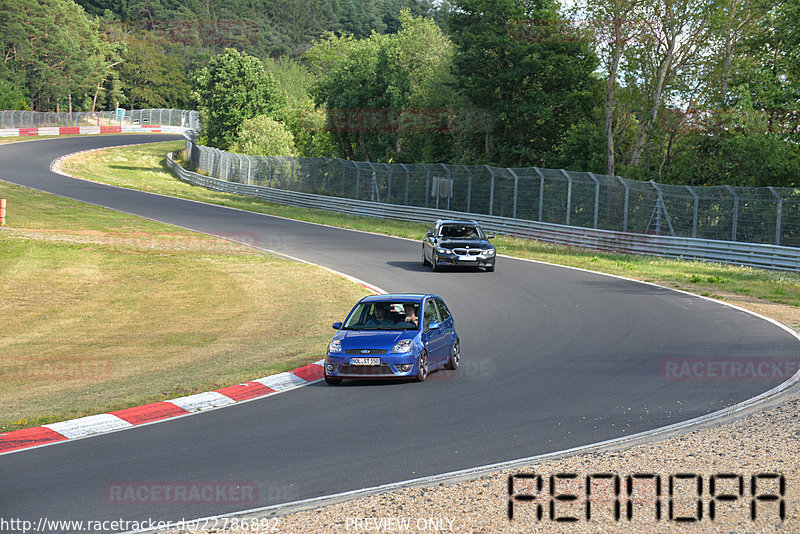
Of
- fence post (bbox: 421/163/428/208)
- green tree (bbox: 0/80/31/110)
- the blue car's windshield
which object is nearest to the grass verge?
the blue car's windshield

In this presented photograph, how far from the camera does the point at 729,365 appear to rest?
549 inches

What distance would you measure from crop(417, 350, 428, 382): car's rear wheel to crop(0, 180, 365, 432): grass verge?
2.48 m

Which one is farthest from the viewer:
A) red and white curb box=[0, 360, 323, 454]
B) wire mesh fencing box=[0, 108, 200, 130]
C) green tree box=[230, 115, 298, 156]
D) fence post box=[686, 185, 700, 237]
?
wire mesh fencing box=[0, 108, 200, 130]

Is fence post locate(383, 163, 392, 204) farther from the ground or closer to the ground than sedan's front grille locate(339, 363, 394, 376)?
farther from the ground

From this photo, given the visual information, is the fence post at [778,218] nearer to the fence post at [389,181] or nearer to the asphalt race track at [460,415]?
the asphalt race track at [460,415]

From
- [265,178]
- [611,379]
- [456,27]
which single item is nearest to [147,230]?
[265,178]

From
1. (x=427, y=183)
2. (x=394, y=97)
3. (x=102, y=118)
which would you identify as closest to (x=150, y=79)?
(x=102, y=118)

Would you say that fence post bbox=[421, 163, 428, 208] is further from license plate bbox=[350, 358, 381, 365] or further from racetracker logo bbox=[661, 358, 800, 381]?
license plate bbox=[350, 358, 381, 365]

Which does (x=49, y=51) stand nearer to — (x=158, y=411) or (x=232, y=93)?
(x=232, y=93)

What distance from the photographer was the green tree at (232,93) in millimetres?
79375

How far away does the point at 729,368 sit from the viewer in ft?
45.0

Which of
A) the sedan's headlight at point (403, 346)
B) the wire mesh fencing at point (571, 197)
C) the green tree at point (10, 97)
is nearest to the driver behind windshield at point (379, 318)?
the sedan's headlight at point (403, 346)

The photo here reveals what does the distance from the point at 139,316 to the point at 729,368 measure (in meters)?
13.8

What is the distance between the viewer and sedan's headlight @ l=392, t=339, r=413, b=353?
13078 millimetres
